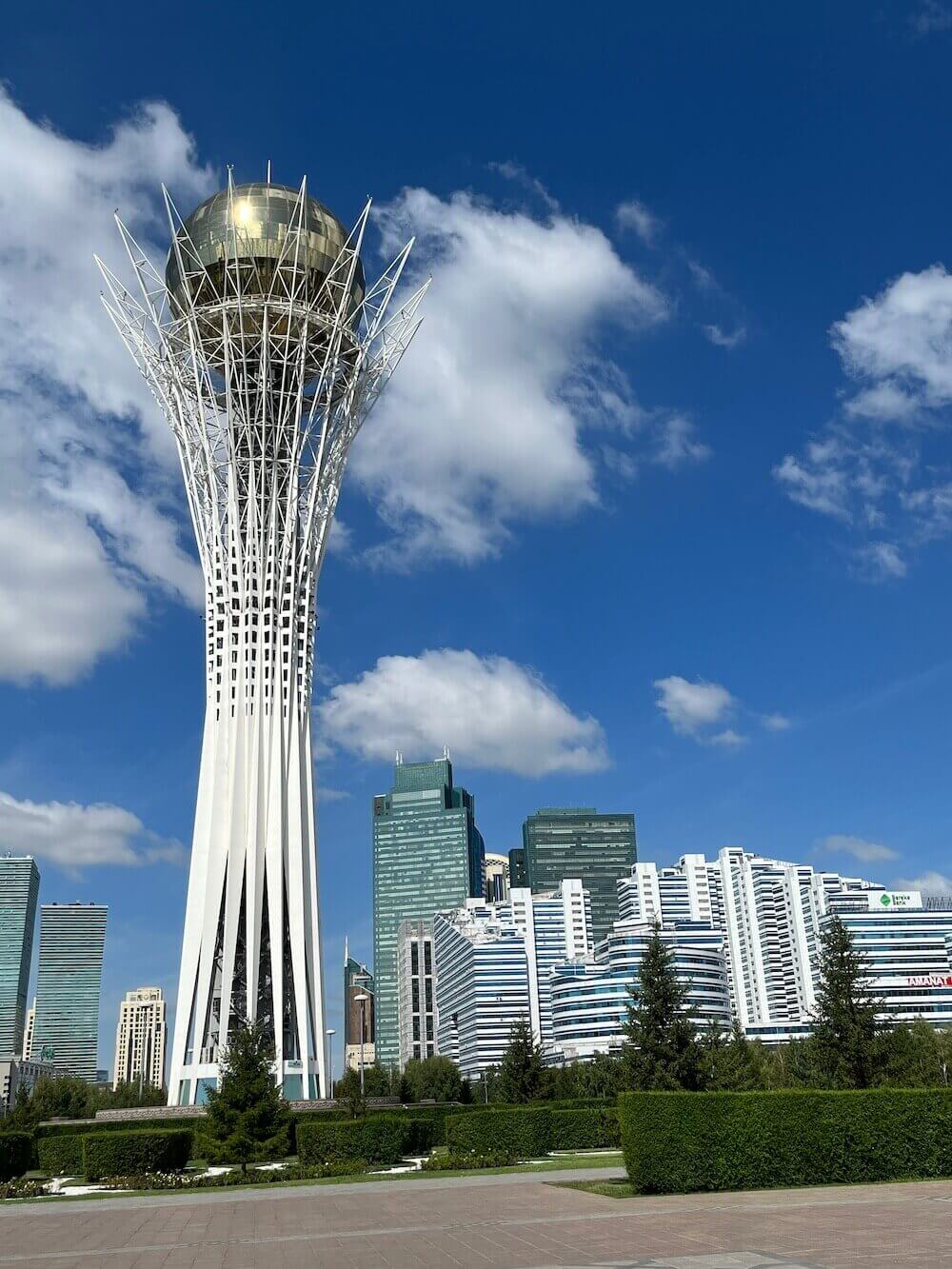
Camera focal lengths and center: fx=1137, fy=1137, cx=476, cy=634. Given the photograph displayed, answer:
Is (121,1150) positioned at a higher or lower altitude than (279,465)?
lower

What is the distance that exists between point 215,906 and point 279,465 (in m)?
21.1

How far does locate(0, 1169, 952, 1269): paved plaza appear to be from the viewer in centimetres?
1295

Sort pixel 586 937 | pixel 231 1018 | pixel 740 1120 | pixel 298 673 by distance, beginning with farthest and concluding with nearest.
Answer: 1. pixel 586 937
2. pixel 298 673
3. pixel 231 1018
4. pixel 740 1120

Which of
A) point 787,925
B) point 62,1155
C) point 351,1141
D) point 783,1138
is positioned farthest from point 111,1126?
point 787,925

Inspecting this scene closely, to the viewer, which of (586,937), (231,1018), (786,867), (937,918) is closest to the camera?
(231,1018)

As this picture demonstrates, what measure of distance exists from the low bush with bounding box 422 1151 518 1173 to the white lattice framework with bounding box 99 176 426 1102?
23192 mm

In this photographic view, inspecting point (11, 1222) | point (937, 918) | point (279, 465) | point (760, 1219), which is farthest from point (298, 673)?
point (937, 918)

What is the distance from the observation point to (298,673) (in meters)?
54.2

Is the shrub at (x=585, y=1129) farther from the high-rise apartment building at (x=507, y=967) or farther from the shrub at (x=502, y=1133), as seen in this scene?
the high-rise apartment building at (x=507, y=967)

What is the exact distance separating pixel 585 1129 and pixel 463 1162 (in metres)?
6.62

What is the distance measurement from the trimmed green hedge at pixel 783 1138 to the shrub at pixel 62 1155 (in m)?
19.7

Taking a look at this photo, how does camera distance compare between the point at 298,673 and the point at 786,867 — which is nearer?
the point at 298,673

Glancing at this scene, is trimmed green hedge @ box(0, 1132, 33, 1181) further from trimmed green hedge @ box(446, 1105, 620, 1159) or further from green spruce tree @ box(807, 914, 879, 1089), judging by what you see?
green spruce tree @ box(807, 914, 879, 1089)

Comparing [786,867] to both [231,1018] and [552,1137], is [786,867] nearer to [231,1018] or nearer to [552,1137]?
[231,1018]
